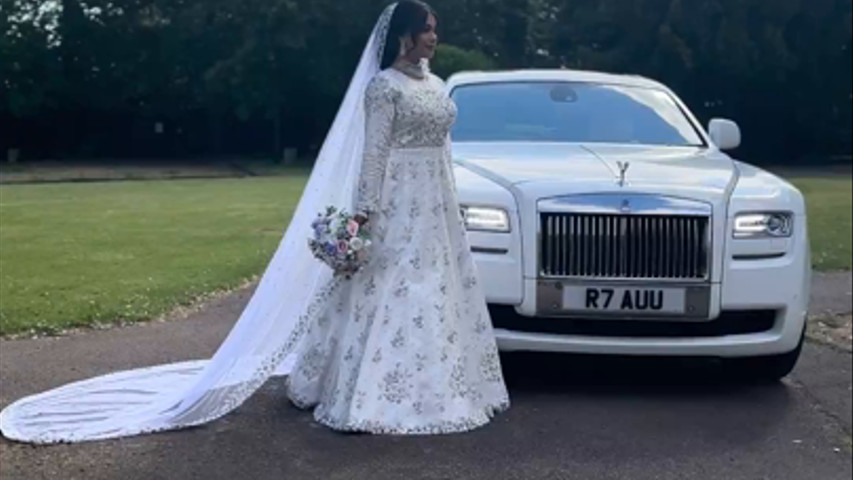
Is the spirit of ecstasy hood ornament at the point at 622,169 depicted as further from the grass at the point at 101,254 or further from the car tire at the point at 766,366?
the grass at the point at 101,254

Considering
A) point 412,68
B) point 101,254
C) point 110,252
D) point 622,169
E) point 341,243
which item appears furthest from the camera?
point 622,169

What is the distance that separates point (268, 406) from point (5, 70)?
1903 millimetres

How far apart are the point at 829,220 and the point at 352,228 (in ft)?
45.9

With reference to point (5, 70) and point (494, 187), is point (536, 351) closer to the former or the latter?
point (494, 187)

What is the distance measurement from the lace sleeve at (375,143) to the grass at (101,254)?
1238mm

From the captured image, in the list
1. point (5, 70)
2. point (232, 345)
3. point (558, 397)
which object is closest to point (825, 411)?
point (558, 397)

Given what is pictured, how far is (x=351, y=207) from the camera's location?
4.98 meters

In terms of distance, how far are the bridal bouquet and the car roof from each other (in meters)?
2.75

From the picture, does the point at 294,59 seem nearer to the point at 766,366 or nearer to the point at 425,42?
the point at 425,42

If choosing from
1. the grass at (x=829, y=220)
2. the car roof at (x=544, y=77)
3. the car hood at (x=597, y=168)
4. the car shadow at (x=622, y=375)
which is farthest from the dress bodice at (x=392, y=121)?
the grass at (x=829, y=220)

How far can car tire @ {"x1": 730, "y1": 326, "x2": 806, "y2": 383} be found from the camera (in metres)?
5.72

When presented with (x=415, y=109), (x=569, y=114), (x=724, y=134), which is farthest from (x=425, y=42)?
(x=724, y=134)

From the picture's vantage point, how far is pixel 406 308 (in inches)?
188

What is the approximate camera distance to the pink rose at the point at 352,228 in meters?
4.70
